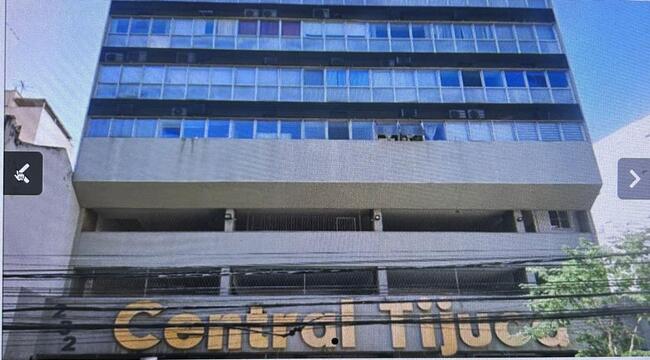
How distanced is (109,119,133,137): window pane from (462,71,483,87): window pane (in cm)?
456

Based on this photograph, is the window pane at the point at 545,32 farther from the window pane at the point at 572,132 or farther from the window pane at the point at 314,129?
the window pane at the point at 314,129

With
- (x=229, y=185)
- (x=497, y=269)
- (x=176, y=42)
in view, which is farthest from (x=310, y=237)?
(x=176, y=42)

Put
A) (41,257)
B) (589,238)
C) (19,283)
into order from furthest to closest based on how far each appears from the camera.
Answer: (589,238) → (41,257) → (19,283)

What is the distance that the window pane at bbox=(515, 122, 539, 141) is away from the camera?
20.6ft

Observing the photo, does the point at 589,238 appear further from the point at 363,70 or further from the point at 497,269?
the point at 363,70

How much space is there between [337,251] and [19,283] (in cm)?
319

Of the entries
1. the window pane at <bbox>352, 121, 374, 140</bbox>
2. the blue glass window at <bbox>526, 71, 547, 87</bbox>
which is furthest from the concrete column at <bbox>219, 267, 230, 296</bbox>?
the blue glass window at <bbox>526, 71, 547, 87</bbox>

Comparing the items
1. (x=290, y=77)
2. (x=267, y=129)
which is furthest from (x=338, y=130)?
(x=290, y=77)

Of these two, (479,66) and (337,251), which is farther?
(479,66)

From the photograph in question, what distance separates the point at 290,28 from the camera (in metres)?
7.02

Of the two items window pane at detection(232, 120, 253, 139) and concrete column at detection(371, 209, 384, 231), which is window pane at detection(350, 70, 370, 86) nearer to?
window pane at detection(232, 120, 253, 139)

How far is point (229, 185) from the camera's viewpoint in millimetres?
5766

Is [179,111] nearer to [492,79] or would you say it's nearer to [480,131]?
[480,131]

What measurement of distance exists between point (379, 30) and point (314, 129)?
193 cm
